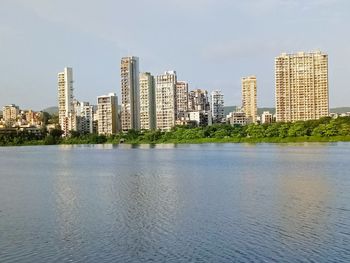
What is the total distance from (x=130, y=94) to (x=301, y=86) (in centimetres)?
3287

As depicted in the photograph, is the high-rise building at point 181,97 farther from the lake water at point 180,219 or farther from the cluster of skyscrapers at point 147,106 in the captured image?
the lake water at point 180,219

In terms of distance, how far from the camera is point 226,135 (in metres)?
72.8

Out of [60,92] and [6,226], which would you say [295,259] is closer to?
[6,226]

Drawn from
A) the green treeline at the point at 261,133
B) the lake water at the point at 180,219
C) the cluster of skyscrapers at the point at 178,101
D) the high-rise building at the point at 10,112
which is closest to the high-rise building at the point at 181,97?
the cluster of skyscrapers at the point at 178,101

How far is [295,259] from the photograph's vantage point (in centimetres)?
895

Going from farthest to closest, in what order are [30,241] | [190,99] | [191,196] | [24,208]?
[190,99]
[191,196]
[24,208]
[30,241]

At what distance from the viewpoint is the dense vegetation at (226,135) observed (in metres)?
58.6

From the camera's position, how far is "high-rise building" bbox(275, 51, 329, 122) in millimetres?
86875

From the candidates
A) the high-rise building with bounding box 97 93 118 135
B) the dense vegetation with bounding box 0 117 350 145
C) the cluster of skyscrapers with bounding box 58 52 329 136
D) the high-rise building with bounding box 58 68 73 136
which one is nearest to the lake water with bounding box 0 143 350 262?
the dense vegetation with bounding box 0 117 350 145

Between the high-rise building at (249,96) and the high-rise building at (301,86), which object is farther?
the high-rise building at (249,96)

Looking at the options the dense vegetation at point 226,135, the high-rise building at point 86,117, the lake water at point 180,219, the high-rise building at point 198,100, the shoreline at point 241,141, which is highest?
the high-rise building at point 198,100

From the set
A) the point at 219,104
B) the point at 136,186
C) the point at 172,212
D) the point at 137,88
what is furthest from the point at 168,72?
the point at 172,212

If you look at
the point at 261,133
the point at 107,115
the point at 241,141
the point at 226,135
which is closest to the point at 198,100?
the point at 107,115

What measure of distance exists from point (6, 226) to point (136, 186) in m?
8.47
